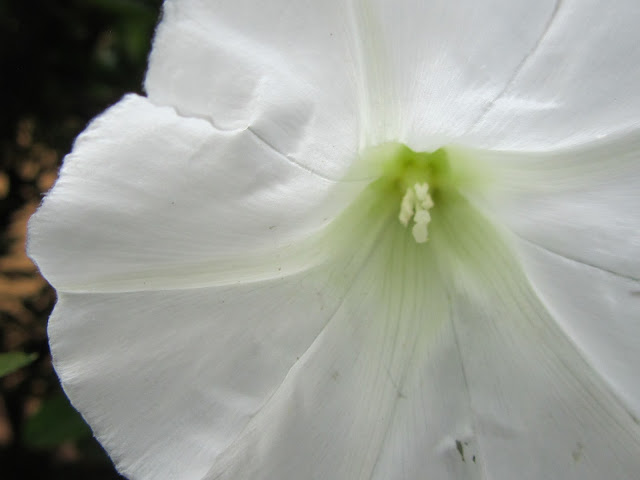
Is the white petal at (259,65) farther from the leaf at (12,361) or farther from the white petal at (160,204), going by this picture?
the leaf at (12,361)

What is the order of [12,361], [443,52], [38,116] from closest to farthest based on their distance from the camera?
[443,52]
[12,361]
[38,116]

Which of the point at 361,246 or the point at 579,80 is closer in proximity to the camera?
the point at 579,80

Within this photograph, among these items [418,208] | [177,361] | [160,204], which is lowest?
[177,361]

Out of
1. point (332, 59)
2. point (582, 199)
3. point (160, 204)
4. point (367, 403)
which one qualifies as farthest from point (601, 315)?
point (160, 204)

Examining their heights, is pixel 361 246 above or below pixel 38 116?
above

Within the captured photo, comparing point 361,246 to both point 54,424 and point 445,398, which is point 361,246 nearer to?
point 445,398

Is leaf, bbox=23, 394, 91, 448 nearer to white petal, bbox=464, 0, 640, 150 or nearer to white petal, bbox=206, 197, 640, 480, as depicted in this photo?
white petal, bbox=206, 197, 640, 480

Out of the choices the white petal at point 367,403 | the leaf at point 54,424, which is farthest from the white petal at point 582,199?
the leaf at point 54,424
